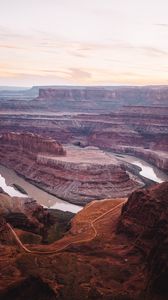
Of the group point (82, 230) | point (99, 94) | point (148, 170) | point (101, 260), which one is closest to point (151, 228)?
point (101, 260)

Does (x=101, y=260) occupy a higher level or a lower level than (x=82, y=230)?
higher

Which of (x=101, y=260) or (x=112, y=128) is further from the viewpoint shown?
(x=112, y=128)

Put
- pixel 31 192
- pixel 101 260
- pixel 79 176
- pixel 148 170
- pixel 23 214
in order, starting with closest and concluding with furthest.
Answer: pixel 101 260 < pixel 23 214 < pixel 31 192 < pixel 79 176 < pixel 148 170

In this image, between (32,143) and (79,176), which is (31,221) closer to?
(79,176)

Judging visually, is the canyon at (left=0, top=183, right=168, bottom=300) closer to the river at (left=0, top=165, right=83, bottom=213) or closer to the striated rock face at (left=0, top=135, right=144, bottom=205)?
the river at (left=0, top=165, right=83, bottom=213)

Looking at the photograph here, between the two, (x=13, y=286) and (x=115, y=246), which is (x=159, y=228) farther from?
(x=13, y=286)

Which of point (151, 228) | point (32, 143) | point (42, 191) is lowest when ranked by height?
point (42, 191)

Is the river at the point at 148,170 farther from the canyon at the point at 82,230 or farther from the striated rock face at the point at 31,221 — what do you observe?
the striated rock face at the point at 31,221

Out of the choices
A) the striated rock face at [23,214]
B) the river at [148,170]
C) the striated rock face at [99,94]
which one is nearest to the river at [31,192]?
the striated rock face at [23,214]

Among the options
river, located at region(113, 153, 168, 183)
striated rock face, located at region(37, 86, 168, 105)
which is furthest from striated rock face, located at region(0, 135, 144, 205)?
striated rock face, located at region(37, 86, 168, 105)
